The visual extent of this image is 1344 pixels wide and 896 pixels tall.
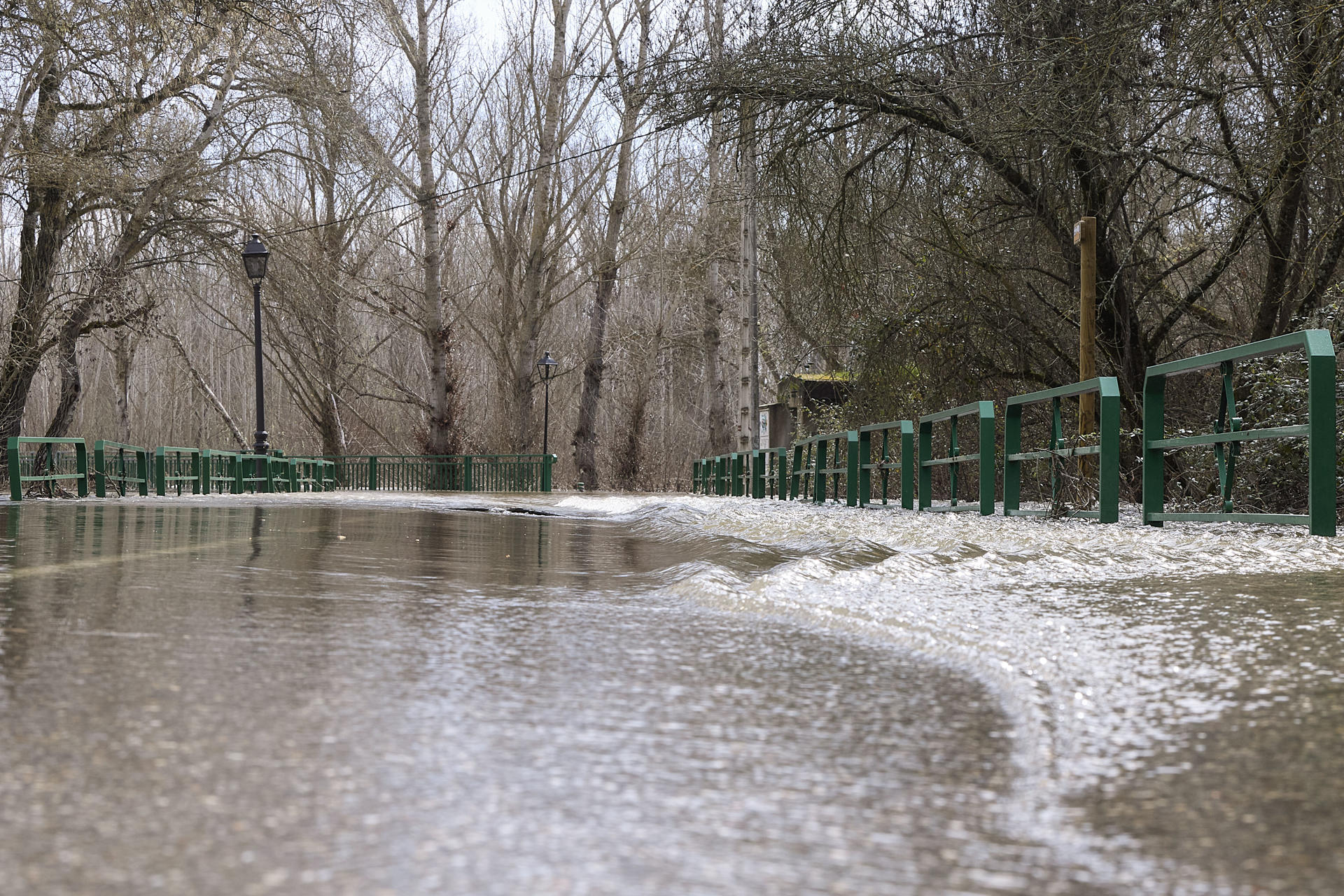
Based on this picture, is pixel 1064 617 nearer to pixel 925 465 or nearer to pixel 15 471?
pixel 925 465

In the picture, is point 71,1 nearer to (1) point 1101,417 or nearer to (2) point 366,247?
(1) point 1101,417

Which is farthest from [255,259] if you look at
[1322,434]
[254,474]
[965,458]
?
[1322,434]

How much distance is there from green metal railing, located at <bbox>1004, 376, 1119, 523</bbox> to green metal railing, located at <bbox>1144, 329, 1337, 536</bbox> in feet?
0.75

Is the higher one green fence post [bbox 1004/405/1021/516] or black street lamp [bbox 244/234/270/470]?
black street lamp [bbox 244/234/270/470]

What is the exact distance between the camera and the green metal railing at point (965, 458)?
10781 mm

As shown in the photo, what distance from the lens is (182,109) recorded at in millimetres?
24625

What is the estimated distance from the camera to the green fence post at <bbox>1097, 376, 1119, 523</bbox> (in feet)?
28.5

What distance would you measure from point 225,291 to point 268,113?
19835mm

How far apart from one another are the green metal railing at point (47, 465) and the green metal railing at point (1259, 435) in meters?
15.4

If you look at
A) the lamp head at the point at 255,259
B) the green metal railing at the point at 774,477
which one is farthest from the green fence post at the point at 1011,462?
the lamp head at the point at 255,259

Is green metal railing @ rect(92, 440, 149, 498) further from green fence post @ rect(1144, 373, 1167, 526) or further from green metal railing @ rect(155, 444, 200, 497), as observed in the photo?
green fence post @ rect(1144, 373, 1167, 526)

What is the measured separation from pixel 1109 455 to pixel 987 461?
2.08m

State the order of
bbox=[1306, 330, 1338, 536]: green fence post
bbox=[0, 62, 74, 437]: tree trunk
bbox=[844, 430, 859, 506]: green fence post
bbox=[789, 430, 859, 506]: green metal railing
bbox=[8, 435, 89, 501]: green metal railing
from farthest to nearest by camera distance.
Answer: bbox=[0, 62, 74, 437]: tree trunk, bbox=[8, 435, 89, 501]: green metal railing, bbox=[789, 430, 859, 506]: green metal railing, bbox=[844, 430, 859, 506]: green fence post, bbox=[1306, 330, 1338, 536]: green fence post

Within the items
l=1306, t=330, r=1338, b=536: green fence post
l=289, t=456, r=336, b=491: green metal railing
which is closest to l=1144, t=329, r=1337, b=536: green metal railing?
l=1306, t=330, r=1338, b=536: green fence post
